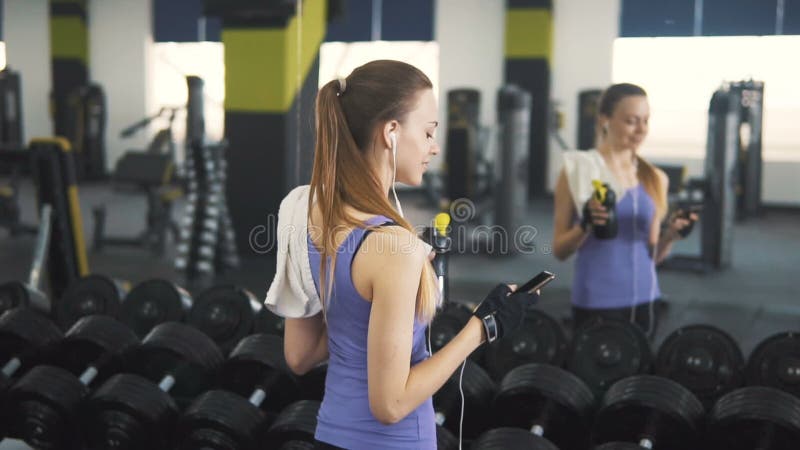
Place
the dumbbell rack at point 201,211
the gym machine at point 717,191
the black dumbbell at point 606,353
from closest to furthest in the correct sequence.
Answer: the black dumbbell at point 606,353
the dumbbell rack at point 201,211
the gym machine at point 717,191

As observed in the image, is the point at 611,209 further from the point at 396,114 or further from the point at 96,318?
the point at 96,318

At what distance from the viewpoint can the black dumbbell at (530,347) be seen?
2.40 m

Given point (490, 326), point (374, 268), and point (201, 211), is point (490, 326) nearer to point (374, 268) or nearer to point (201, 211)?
point (374, 268)

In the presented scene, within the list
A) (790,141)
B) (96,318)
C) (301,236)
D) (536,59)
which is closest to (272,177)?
(96,318)

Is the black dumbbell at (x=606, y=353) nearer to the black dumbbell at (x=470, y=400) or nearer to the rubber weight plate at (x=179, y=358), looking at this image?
the black dumbbell at (x=470, y=400)

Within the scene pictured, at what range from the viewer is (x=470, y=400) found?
214cm

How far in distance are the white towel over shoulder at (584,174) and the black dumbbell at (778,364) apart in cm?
59

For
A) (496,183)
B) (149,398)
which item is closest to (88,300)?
(149,398)

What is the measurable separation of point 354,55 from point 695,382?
6.96m

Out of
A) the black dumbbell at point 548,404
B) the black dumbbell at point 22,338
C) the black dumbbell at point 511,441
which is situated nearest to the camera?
the black dumbbell at point 511,441

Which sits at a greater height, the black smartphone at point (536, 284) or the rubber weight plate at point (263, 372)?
the black smartphone at point (536, 284)

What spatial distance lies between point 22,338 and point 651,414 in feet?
5.98

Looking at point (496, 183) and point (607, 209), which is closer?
point (607, 209)

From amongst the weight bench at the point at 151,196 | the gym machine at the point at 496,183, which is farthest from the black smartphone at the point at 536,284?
the weight bench at the point at 151,196
